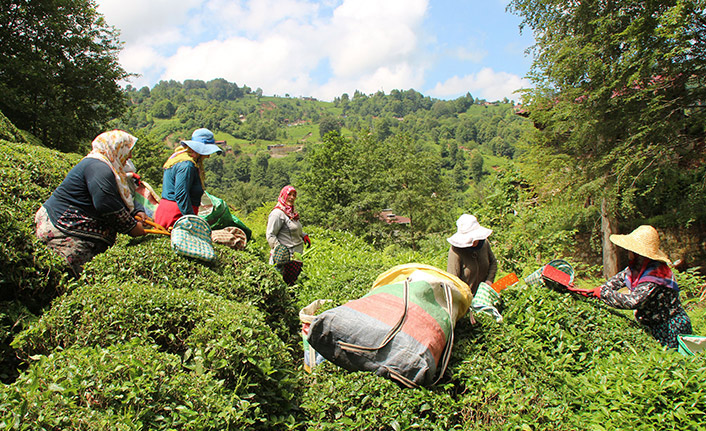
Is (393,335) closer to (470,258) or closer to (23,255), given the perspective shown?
(470,258)

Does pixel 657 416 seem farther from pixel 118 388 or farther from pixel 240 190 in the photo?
pixel 240 190

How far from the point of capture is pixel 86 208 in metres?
3.74

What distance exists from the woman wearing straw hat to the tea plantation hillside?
0.22m

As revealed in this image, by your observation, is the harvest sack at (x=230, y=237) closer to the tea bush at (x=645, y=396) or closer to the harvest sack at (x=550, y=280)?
the harvest sack at (x=550, y=280)

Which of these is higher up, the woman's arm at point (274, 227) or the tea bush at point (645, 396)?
the woman's arm at point (274, 227)

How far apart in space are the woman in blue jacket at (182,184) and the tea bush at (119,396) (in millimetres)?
2106

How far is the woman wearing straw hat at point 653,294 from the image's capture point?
3.82 m

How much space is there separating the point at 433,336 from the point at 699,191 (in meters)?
14.4

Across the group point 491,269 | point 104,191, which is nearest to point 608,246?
point 491,269

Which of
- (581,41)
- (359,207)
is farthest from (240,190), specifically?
(581,41)

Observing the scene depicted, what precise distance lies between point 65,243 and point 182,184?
1.21 m

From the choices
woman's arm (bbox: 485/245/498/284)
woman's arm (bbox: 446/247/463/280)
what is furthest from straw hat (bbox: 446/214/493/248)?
Result: woman's arm (bbox: 485/245/498/284)

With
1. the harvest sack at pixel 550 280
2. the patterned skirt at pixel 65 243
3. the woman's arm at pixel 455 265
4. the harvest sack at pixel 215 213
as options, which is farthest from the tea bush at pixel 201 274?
the harvest sack at pixel 550 280

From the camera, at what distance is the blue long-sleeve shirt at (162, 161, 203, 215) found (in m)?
4.43
